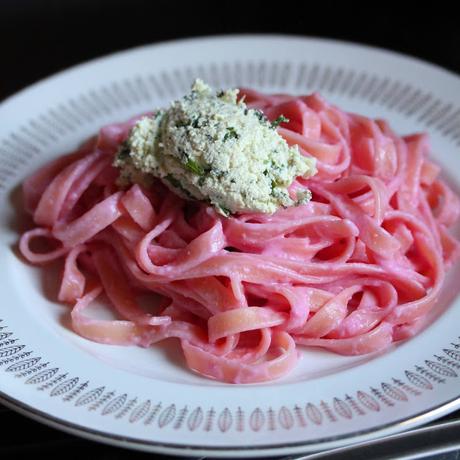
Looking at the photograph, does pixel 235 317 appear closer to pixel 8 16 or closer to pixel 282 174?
pixel 282 174

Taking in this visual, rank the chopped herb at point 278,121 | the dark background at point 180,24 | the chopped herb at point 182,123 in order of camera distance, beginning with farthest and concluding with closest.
Answer: 1. the dark background at point 180,24
2. the chopped herb at point 278,121
3. the chopped herb at point 182,123

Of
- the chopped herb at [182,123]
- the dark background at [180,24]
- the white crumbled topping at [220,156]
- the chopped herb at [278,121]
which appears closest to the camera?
the white crumbled topping at [220,156]

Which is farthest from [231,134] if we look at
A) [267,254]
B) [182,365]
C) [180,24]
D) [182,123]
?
[180,24]

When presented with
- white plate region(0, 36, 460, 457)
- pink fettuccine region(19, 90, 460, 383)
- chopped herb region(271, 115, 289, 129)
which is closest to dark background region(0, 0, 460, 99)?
white plate region(0, 36, 460, 457)


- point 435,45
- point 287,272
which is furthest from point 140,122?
point 435,45

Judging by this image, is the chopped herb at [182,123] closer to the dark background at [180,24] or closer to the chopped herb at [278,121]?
the chopped herb at [278,121]

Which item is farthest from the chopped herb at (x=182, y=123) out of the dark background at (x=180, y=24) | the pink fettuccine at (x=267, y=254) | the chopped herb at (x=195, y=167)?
the dark background at (x=180, y=24)

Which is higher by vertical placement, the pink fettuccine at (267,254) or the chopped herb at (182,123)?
the chopped herb at (182,123)
